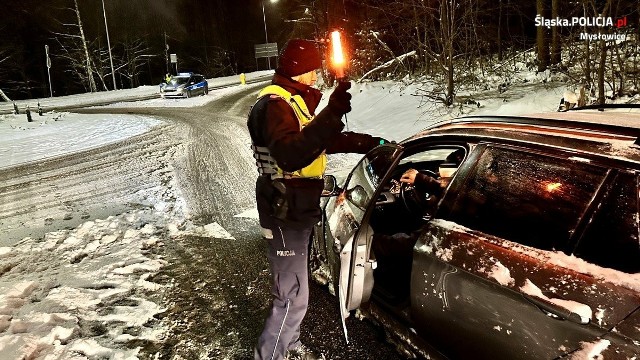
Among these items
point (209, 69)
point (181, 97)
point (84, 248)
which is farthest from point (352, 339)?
point (209, 69)

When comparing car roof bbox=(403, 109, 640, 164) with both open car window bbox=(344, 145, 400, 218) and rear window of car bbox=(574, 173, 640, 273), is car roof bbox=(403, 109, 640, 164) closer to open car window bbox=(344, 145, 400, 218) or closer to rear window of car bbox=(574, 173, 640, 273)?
rear window of car bbox=(574, 173, 640, 273)

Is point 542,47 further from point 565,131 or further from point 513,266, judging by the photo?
point 513,266

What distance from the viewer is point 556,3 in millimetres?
11641

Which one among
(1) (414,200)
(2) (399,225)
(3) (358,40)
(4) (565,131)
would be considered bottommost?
(2) (399,225)

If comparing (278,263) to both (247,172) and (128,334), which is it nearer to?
(128,334)

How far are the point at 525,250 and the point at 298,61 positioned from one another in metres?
1.45

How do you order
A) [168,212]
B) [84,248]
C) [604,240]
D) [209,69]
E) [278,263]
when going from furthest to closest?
[209,69], [168,212], [84,248], [278,263], [604,240]

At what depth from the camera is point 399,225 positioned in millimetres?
3678

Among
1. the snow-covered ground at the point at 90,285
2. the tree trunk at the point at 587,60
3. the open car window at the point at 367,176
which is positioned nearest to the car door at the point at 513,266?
the open car window at the point at 367,176

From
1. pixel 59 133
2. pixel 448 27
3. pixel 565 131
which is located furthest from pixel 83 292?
pixel 59 133

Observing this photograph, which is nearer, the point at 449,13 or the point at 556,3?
the point at 449,13

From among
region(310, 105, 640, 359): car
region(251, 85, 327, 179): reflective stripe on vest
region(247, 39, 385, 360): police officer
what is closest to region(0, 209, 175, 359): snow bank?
region(247, 39, 385, 360): police officer

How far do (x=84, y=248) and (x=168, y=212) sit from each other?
4.04 feet

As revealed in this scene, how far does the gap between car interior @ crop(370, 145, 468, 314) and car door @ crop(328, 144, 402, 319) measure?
0.15m
